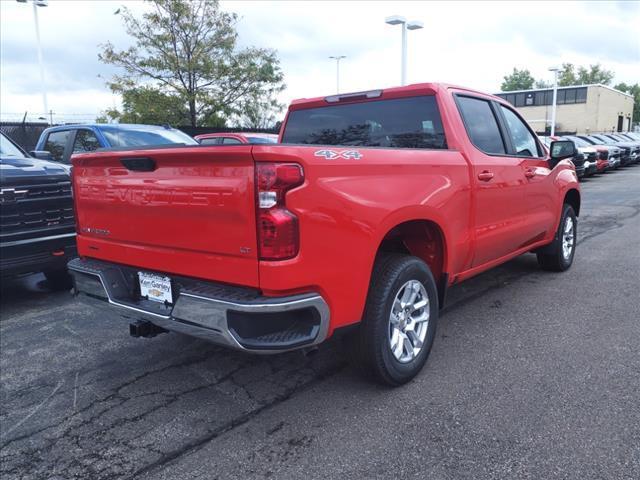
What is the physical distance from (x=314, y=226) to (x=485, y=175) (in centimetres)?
205

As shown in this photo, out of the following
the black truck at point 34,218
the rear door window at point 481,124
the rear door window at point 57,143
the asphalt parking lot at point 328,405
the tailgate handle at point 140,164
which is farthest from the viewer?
the rear door window at point 57,143

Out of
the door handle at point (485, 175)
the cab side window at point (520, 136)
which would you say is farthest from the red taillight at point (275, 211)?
the cab side window at point (520, 136)

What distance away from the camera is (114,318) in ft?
16.1

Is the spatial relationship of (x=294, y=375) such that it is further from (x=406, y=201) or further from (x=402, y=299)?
(x=406, y=201)

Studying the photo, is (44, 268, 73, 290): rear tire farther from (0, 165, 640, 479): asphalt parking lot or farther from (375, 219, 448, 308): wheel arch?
(375, 219, 448, 308): wheel arch

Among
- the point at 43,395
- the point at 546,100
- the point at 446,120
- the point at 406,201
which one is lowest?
the point at 43,395

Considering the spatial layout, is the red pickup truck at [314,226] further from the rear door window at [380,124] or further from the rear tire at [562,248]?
the rear tire at [562,248]

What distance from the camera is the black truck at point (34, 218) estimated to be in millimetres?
4879

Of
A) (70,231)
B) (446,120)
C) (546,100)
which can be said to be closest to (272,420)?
(446,120)

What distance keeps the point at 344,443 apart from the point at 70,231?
3.82 metres

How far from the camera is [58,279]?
5992mm

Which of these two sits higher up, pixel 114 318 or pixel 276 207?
pixel 276 207

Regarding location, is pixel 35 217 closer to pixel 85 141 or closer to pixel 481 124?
pixel 85 141

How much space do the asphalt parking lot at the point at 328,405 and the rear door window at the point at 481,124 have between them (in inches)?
59.0
